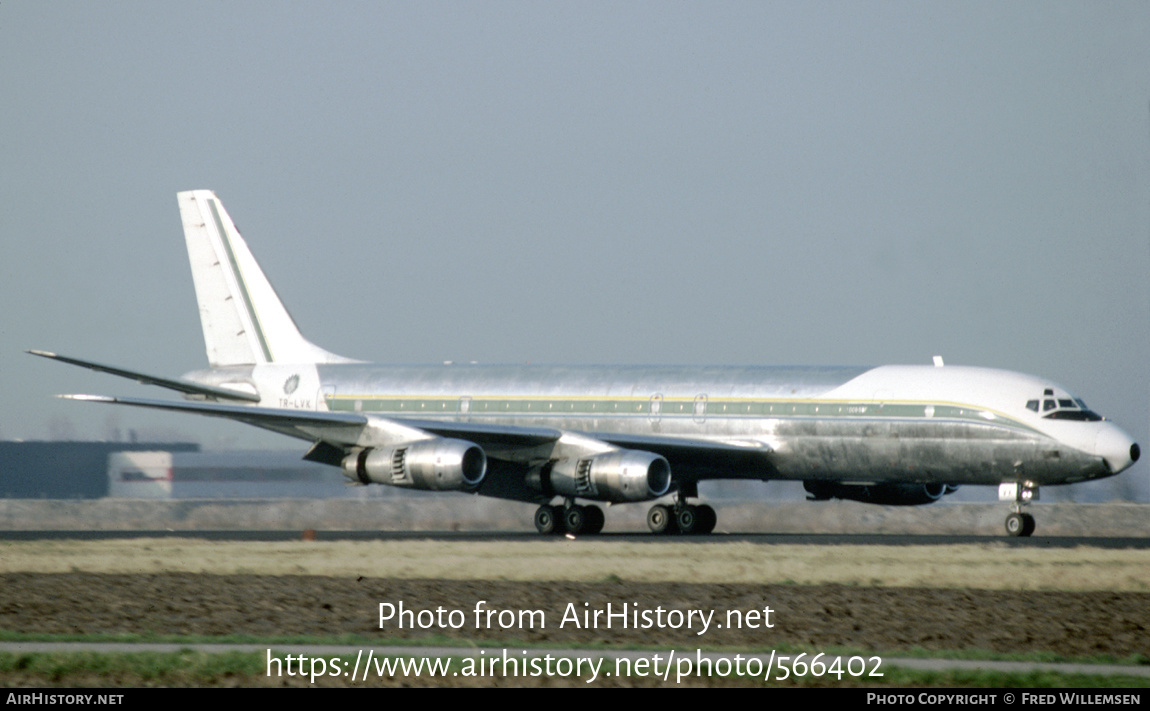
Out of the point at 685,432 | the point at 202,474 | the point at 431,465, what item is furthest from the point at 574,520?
the point at 202,474

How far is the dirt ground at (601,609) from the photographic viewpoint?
53.7ft

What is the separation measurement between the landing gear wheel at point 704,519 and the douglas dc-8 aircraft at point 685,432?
0.05m

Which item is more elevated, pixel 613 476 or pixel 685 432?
pixel 685 432

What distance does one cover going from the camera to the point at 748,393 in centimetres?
3612

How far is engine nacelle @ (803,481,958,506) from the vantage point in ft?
122

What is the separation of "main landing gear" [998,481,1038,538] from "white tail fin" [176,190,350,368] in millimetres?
19663

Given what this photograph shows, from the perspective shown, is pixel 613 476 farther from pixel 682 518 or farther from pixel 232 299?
pixel 232 299

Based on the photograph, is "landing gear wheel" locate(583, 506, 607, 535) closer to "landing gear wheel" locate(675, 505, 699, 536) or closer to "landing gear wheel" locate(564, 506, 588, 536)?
"landing gear wheel" locate(564, 506, 588, 536)

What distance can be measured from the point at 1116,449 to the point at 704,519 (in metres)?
10.4

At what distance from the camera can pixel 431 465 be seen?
34156mm

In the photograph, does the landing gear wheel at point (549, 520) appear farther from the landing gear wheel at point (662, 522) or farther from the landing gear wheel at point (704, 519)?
the landing gear wheel at point (704, 519)

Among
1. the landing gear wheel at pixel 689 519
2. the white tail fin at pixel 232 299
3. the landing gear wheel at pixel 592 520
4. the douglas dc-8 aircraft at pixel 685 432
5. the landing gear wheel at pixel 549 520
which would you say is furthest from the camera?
the white tail fin at pixel 232 299
